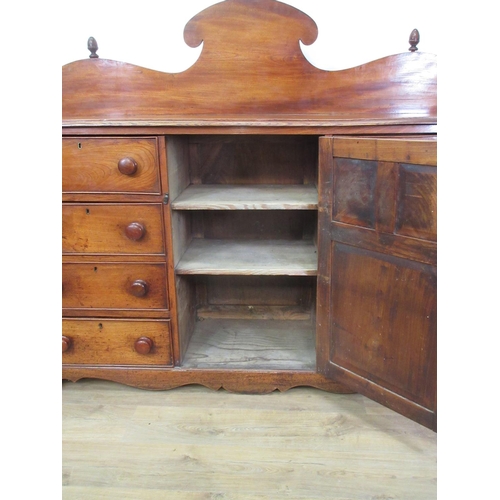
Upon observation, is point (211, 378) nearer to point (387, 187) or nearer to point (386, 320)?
point (386, 320)

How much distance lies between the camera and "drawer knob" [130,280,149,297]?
Answer: 64.0 inches

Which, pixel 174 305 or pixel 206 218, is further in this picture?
pixel 206 218

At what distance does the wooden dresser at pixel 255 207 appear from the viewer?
133 centimetres

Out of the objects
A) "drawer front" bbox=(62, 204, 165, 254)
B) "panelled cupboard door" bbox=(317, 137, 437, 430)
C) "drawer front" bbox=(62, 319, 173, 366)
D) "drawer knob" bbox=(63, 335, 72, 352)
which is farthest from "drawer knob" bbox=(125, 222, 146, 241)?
"panelled cupboard door" bbox=(317, 137, 437, 430)

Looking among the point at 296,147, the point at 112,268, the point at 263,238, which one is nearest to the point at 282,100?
the point at 296,147

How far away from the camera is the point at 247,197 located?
1.72m

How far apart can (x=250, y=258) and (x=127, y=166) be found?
0.59m

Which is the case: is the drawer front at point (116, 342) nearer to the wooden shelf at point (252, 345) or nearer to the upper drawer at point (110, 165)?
the wooden shelf at point (252, 345)

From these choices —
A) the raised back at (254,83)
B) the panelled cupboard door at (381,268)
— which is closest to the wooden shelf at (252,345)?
the panelled cupboard door at (381,268)

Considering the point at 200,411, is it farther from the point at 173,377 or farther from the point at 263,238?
the point at 263,238

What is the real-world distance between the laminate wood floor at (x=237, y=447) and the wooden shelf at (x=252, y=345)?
0.38ft

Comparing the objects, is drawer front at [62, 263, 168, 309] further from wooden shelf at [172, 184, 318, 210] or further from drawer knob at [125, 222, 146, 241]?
wooden shelf at [172, 184, 318, 210]

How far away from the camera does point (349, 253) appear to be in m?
1.46

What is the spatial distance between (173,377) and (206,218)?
0.74 meters
